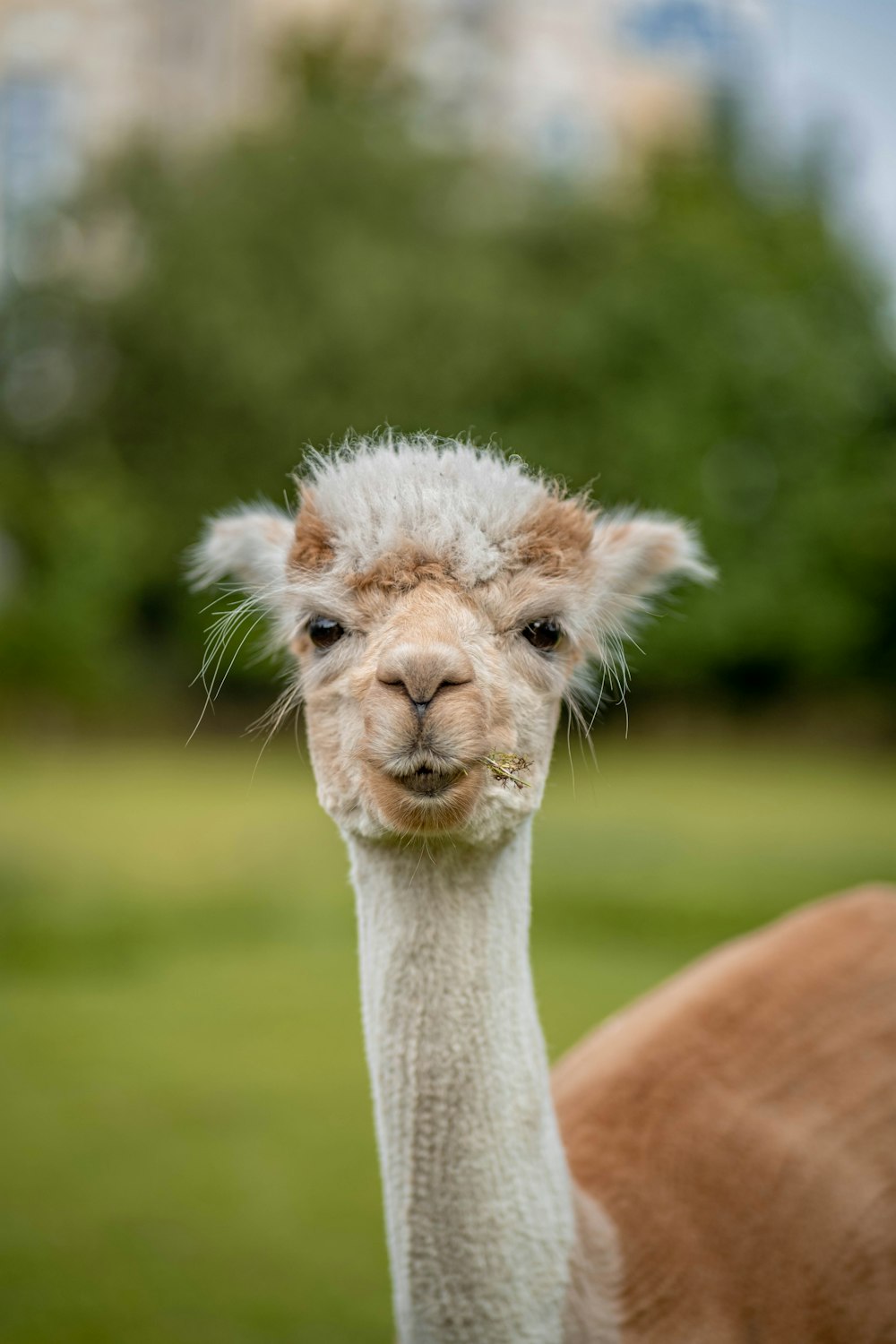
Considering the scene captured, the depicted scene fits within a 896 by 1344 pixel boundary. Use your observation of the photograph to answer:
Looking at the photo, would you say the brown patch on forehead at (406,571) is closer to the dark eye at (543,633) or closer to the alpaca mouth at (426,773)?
the dark eye at (543,633)

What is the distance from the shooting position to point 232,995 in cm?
896

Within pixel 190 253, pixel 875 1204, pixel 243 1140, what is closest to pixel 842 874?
pixel 243 1140

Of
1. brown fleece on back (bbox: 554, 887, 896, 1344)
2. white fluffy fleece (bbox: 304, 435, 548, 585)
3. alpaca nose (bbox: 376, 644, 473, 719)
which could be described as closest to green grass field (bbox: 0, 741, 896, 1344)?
brown fleece on back (bbox: 554, 887, 896, 1344)

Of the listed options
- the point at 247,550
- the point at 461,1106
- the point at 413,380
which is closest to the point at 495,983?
the point at 461,1106

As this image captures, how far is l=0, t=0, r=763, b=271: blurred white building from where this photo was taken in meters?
34.0

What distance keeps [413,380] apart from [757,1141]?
20033mm

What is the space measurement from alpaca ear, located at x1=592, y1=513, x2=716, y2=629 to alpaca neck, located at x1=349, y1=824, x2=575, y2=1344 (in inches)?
23.7

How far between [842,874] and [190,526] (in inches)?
573

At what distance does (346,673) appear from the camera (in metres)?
2.36

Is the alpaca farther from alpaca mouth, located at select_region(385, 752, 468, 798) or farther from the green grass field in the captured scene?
the green grass field

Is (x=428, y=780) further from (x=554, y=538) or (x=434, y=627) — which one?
(x=554, y=538)

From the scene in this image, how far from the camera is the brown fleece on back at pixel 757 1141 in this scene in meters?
2.57

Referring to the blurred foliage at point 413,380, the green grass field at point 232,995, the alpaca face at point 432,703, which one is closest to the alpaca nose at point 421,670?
the alpaca face at point 432,703

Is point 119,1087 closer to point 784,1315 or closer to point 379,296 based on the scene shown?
point 784,1315
